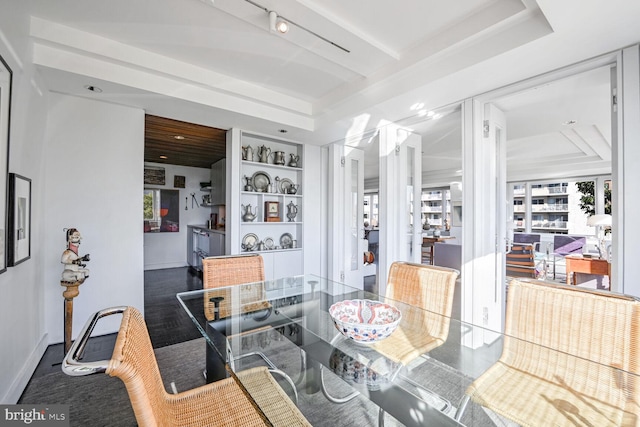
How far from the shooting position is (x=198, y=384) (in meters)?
2.02

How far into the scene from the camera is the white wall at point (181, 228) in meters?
6.10

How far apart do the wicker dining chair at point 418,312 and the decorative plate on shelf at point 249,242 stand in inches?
91.9

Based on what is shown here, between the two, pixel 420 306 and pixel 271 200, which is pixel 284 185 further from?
pixel 420 306

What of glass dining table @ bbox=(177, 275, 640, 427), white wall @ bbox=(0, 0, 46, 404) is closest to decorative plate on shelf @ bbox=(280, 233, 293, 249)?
glass dining table @ bbox=(177, 275, 640, 427)

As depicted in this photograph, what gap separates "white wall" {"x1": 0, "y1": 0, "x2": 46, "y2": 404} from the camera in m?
1.67

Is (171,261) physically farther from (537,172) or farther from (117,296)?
(537,172)

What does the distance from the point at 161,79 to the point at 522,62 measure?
9.37 feet

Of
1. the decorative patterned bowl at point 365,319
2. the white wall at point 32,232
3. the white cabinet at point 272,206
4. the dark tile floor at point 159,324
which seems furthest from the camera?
the white cabinet at point 272,206

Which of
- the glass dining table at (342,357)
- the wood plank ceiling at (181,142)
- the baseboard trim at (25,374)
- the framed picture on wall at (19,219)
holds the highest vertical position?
the wood plank ceiling at (181,142)

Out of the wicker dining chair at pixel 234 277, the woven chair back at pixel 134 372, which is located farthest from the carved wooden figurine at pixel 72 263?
the woven chair back at pixel 134 372

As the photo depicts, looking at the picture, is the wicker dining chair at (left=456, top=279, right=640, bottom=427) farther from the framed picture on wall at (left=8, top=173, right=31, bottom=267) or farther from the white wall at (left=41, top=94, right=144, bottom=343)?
the white wall at (left=41, top=94, right=144, bottom=343)

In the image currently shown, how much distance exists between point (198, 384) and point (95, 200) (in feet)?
6.50

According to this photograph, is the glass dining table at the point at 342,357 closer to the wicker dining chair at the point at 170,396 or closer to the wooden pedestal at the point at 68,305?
the wicker dining chair at the point at 170,396

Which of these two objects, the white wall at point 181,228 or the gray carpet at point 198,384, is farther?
the white wall at point 181,228
